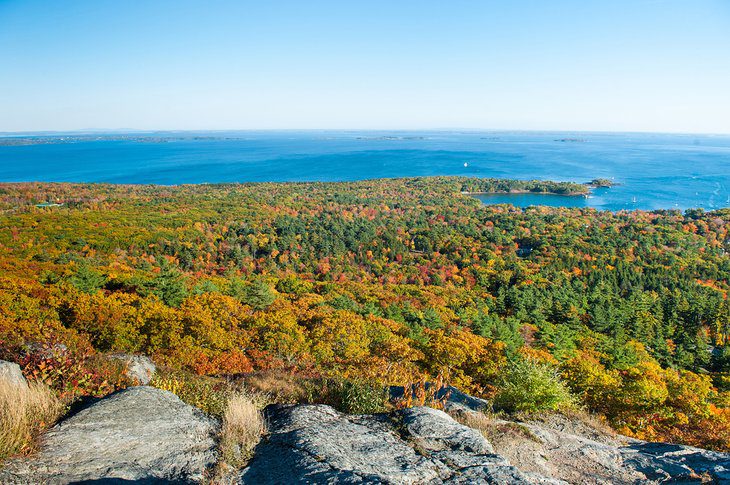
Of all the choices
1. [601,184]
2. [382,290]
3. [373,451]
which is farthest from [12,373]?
[601,184]

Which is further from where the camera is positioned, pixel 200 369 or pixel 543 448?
Result: pixel 200 369

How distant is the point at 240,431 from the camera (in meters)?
6.82

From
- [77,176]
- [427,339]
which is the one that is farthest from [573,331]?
[77,176]

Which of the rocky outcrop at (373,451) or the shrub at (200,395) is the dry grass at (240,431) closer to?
the rocky outcrop at (373,451)

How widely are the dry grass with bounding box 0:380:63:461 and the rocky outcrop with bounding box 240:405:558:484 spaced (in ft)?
9.55

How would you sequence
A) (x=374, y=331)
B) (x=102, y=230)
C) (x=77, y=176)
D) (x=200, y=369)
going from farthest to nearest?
1. (x=77, y=176)
2. (x=102, y=230)
3. (x=374, y=331)
4. (x=200, y=369)

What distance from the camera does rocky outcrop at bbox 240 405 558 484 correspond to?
234 inches

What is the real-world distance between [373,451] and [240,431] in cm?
214

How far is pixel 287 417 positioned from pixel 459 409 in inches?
153

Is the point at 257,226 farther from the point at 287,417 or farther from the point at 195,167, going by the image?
the point at 195,167

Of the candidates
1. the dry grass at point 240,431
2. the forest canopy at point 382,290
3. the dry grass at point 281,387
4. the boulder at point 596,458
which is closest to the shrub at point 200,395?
the dry grass at point 240,431

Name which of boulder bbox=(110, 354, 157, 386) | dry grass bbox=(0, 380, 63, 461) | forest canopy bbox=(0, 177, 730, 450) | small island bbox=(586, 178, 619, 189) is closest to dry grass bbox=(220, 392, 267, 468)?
dry grass bbox=(0, 380, 63, 461)

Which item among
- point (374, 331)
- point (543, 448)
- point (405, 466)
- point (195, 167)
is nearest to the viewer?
point (405, 466)

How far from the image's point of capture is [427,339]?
26.8 m
